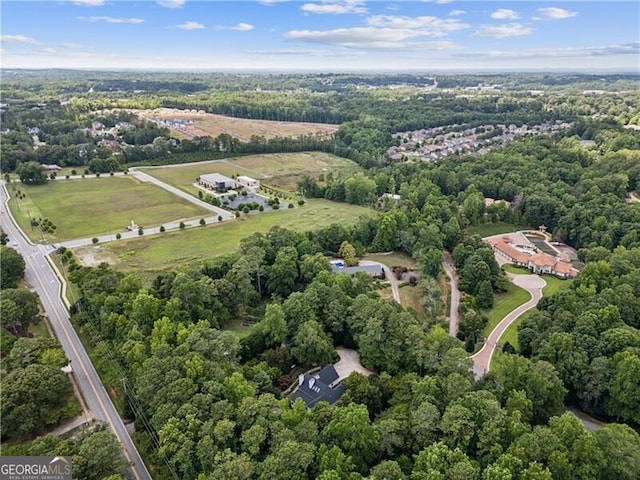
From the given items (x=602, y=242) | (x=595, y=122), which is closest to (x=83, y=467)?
(x=602, y=242)

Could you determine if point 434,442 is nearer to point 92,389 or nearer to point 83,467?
point 83,467

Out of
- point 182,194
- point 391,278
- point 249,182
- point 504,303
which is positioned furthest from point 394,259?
point 182,194

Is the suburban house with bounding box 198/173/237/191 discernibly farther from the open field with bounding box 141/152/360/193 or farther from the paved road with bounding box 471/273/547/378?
the paved road with bounding box 471/273/547/378

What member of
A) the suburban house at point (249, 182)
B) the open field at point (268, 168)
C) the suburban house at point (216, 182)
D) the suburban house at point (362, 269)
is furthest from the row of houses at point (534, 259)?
the suburban house at point (216, 182)

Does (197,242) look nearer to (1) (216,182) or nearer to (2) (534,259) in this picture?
(1) (216,182)

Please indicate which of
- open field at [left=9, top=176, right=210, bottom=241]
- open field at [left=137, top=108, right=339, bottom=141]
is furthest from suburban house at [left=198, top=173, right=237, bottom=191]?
open field at [left=137, top=108, right=339, bottom=141]

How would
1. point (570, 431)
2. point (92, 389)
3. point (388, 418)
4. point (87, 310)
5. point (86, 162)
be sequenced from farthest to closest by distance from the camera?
point (86, 162) < point (87, 310) < point (92, 389) < point (388, 418) < point (570, 431)
